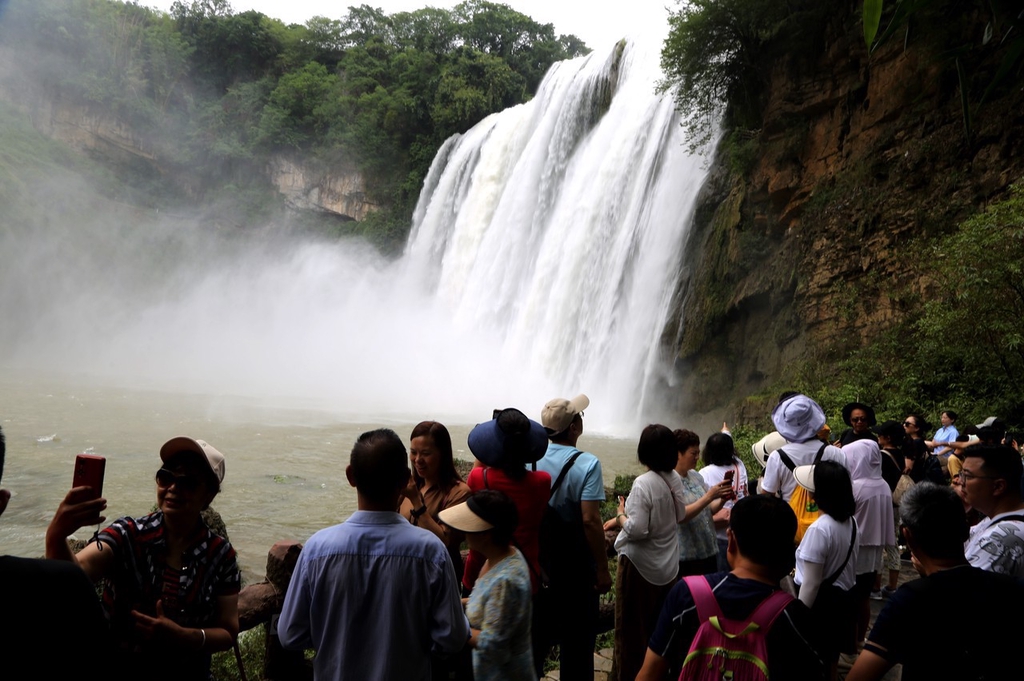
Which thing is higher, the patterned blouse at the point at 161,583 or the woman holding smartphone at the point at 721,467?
the woman holding smartphone at the point at 721,467

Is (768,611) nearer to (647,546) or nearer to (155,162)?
(647,546)

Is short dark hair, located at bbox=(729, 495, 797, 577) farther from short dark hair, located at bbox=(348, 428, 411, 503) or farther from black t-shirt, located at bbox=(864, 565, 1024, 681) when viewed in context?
short dark hair, located at bbox=(348, 428, 411, 503)

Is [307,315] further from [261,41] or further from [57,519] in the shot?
[57,519]

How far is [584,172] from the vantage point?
20688 millimetres

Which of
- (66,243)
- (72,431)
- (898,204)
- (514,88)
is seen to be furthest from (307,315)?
(898,204)

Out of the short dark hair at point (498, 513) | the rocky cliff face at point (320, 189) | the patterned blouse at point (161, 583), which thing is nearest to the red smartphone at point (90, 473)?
the patterned blouse at point (161, 583)

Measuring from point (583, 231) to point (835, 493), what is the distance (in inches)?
648

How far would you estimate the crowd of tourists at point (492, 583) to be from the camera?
201cm

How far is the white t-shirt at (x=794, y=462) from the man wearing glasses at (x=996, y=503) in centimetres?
115

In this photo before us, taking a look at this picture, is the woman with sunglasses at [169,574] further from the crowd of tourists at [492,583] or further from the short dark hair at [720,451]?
the short dark hair at [720,451]

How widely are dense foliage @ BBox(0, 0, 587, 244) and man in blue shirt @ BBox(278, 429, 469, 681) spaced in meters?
35.4

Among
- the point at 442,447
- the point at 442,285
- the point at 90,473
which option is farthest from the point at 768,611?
the point at 442,285

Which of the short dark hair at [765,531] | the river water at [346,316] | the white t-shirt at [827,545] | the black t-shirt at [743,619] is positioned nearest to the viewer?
the black t-shirt at [743,619]

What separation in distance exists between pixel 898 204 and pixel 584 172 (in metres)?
10.1
